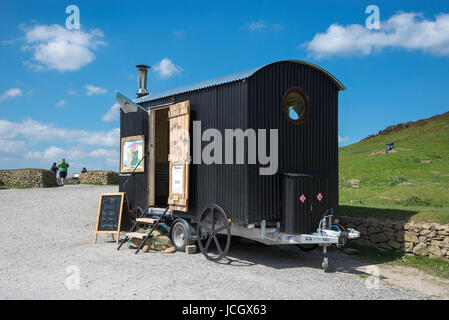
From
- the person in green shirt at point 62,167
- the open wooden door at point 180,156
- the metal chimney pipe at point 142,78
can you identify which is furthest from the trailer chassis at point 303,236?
the person in green shirt at point 62,167

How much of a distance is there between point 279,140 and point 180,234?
3.40 meters

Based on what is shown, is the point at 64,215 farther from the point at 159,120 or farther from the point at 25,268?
the point at 25,268

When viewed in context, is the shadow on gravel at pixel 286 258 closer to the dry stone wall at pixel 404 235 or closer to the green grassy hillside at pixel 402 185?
the dry stone wall at pixel 404 235

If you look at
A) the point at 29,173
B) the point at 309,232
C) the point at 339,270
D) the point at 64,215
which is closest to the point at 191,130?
the point at 309,232

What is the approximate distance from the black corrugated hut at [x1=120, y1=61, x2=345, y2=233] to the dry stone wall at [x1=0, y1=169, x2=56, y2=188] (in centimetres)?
1545

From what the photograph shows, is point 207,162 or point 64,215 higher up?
point 207,162

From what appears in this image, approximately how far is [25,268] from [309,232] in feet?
19.0

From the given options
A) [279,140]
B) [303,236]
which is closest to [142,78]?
[279,140]

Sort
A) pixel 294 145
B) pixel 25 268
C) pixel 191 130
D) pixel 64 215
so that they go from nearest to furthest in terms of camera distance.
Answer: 1. pixel 25 268
2. pixel 294 145
3. pixel 191 130
4. pixel 64 215

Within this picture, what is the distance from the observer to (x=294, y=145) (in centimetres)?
881

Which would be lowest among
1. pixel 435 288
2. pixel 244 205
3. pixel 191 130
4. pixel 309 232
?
pixel 435 288

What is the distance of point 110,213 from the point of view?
10.9 meters

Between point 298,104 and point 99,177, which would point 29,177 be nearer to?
point 99,177
